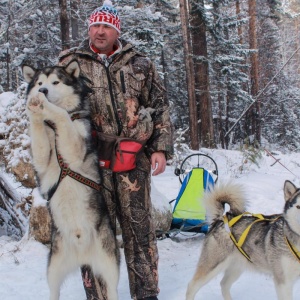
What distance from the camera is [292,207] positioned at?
8.87ft

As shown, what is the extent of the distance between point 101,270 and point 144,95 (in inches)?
50.6

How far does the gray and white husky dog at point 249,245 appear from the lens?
2.64 meters

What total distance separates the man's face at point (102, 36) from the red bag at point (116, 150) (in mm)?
623

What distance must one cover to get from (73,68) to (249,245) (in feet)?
5.97

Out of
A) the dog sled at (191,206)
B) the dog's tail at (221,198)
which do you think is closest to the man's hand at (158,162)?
the dog's tail at (221,198)

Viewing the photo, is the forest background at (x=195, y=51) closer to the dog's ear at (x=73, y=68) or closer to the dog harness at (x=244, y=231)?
the dog's ear at (x=73, y=68)

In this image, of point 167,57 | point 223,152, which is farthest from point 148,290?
point 167,57

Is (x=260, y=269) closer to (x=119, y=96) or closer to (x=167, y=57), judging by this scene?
(x=119, y=96)

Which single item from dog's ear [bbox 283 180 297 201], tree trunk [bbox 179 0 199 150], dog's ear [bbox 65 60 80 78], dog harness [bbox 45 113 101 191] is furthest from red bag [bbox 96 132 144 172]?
tree trunk [bbox 179 0 199 150]

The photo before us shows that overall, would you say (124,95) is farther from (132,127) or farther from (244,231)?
(244,231)

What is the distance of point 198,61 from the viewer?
1334cm

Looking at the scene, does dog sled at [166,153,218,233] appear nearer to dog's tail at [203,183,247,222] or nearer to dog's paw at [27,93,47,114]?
dog's tail at [203,183,247,222]

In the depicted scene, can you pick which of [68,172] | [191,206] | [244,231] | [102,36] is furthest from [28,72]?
[191,206]

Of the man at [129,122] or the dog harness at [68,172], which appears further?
the man at [129,122]
